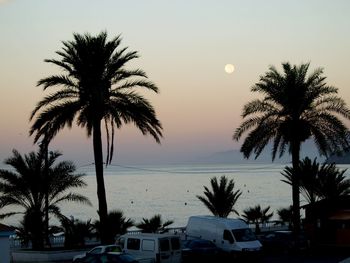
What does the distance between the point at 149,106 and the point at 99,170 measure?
3.99 m

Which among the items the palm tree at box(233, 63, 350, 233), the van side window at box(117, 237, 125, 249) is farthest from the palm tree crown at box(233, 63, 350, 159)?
the van side window at box(117, 237, 125, 249)

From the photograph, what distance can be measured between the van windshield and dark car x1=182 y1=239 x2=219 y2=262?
1397mm

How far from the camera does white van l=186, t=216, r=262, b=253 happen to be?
29.9m

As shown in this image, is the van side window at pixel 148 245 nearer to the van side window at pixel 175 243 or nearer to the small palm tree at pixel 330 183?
the van side window at pixel 175 243

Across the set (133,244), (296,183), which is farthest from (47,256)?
(296,183)

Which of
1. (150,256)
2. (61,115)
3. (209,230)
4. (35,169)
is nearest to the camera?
(150,256)

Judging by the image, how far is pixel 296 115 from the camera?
3425 cm

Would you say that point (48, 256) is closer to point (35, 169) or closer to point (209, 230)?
point (35, 169)

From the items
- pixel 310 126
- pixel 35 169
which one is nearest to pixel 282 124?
pixel 310 126

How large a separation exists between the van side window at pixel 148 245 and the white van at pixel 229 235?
5459 millimetres

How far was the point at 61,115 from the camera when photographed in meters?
28.8

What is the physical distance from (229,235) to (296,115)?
27.7ft

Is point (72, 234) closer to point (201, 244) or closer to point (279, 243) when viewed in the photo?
point (201, 244)

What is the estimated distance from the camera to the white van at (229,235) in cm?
2989
